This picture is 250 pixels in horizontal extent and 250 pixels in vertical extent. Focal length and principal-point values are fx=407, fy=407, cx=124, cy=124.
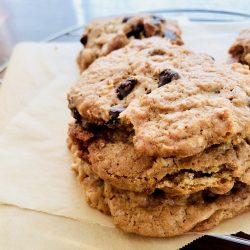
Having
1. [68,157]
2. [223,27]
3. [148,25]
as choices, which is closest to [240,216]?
[68,157]

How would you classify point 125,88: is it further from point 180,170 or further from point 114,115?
point 180,170

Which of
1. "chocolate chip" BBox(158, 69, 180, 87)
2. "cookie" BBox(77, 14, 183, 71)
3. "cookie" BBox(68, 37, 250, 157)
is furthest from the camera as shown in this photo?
"cookie" BBox(77, 14, 183, 71)

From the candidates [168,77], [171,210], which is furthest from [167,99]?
[171,210]

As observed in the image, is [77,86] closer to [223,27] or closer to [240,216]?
[240,216]

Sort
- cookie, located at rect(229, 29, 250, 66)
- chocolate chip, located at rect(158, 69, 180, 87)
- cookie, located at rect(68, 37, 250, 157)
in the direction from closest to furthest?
cookie, located at rect(68, 37, 250, 157)
chocolate chip, located at rect(158, 69, 180, 87)
cookie, located at rect(229, 29, 250, 66)

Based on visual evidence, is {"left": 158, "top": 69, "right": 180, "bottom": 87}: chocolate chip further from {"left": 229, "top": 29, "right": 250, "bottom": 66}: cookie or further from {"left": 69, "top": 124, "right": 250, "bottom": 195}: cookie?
{"left": 229, "top": 29, "right": 250, "bottom": 66}: cookie

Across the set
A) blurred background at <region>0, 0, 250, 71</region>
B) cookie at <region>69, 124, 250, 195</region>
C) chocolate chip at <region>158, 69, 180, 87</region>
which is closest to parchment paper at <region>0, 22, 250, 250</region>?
cookie at <region>69, 124, 250, 195</region>
